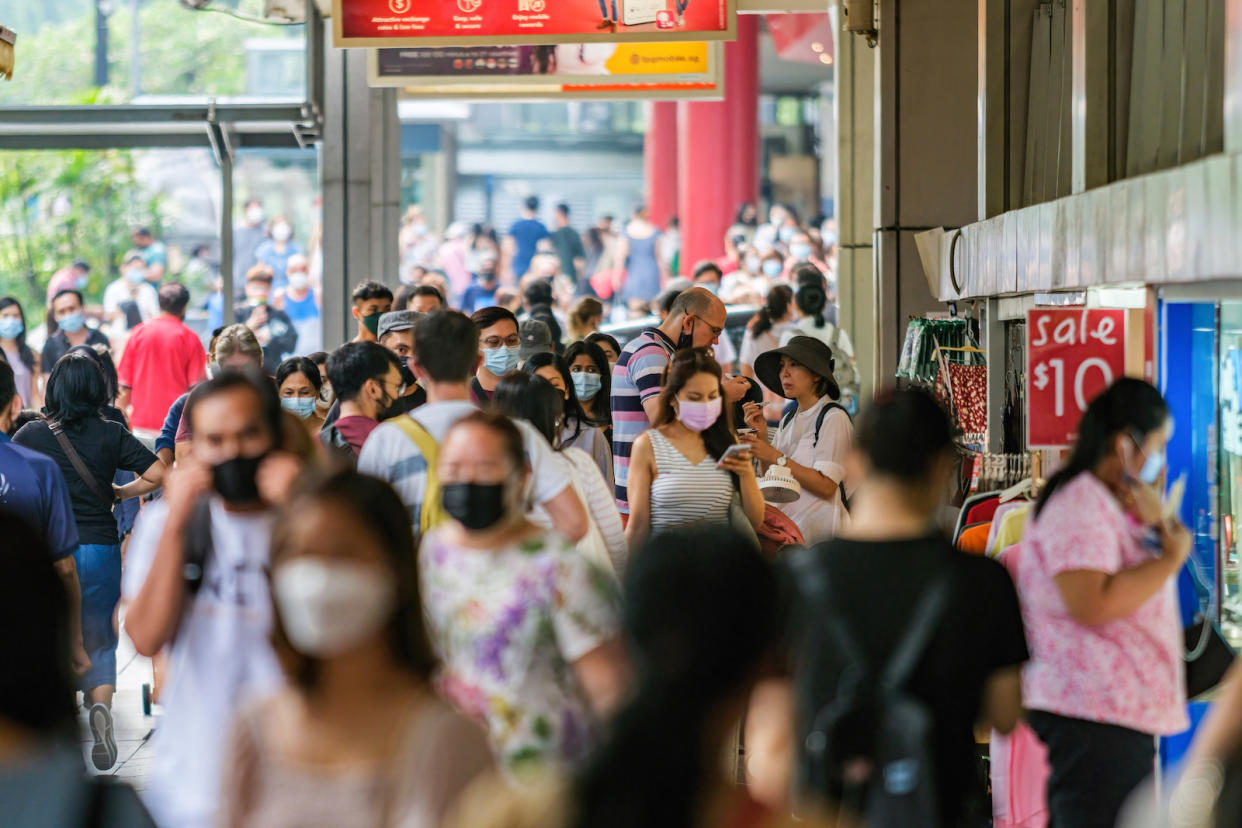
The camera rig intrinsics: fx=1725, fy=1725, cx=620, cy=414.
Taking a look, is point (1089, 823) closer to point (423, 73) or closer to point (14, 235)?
point (423, 73)

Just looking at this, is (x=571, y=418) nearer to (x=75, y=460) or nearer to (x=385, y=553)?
(x=75, y=460)

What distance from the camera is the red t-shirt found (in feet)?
38.9

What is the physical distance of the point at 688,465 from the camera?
249 inches

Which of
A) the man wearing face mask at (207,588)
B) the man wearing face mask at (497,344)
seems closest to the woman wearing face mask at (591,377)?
the man wearing face mask at (497,344)

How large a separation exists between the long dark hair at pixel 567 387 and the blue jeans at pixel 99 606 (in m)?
2.06

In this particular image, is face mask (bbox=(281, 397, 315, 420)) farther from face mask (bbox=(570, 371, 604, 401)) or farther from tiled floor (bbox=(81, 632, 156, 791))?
tiled floor (bbox=(81, 632, 156, 791))

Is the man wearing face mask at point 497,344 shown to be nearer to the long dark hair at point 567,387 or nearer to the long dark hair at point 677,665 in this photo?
the long dark hair at point 567,387

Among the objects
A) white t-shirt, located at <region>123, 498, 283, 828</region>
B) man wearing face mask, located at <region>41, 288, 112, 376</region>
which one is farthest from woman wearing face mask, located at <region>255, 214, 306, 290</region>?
white t-shirt, located at <region>123, 498, 283, 828</region>

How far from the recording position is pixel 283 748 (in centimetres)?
Result: 267

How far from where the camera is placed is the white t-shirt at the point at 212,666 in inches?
143

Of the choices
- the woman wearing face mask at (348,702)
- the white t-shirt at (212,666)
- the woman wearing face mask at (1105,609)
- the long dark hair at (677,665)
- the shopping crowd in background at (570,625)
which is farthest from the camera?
the woman wearing face mask at (1105,609)

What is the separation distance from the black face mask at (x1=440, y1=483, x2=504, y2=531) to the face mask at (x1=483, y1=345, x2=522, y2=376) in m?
4.04

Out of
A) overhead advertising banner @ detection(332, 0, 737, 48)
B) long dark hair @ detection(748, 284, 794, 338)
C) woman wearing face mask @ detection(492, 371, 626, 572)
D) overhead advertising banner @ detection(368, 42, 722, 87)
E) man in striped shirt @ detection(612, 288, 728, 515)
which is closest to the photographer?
woman wearing face mask @ detection(492, 371, 626, 572)

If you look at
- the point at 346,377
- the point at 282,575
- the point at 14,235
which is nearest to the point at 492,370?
the point at 346,377
